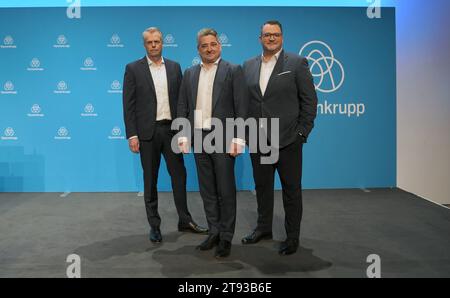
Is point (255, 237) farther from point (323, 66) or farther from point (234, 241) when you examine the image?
point (323, 66)

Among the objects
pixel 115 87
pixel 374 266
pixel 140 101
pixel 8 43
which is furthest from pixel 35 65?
pixel 374 266

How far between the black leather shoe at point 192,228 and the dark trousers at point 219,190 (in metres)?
0.52

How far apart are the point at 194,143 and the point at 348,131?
2.83 m

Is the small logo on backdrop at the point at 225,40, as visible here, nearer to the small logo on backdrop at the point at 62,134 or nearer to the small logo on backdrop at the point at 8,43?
the small logo on backdrop at the point at 62,134

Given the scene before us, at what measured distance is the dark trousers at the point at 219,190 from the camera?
11.3 feet

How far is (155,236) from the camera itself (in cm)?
386

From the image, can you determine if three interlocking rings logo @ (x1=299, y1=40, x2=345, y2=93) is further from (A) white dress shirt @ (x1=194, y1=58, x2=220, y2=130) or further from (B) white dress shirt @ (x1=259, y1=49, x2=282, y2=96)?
(A) white dress shirt @ (x1=194, y1=58, x2=220, y2=130)

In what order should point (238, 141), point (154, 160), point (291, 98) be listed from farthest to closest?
1. point (154, 160)
2. point (291, 98)
3. point (238, 141)

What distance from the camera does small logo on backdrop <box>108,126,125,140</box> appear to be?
577 centimetres

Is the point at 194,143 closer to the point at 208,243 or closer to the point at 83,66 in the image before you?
the point at 208,243

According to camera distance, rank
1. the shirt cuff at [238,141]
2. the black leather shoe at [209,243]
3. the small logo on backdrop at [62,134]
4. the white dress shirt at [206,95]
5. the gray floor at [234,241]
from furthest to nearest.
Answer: the small logo on backdrop at [62,134] → the black leather shoe at [209,243] → the white dress shirt at [206,95] → the shirt cuff at [238,141] → the gray floor at [234,241]

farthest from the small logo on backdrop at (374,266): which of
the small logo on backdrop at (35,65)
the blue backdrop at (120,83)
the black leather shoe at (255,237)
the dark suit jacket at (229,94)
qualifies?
the small logo on backdrop at (35,65)

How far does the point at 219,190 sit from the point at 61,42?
3230 millimetres

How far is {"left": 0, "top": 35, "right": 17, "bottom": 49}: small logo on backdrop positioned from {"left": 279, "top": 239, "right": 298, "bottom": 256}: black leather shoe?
4024 mm
